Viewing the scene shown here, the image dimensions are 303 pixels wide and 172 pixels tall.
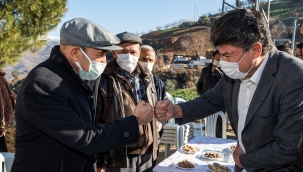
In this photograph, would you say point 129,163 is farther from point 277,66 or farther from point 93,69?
point 277,66

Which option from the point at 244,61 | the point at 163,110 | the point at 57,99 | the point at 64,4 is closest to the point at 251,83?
the point at 244,61

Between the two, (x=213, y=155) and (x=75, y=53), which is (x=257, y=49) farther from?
(x=213, y=155)

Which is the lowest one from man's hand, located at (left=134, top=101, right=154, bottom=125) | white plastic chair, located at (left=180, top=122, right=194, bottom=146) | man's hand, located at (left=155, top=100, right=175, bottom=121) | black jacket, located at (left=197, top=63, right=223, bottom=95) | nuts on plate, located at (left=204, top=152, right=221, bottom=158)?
white plastic chair, located at (left=180, top=122, right=194, bottom=146)

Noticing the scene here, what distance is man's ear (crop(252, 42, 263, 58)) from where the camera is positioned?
1.89 m

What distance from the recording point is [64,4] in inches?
324

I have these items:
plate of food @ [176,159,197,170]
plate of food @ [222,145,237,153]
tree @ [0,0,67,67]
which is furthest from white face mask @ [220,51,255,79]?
tree @ [0,0,67,67]

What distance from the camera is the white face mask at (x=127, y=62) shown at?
3297 mm

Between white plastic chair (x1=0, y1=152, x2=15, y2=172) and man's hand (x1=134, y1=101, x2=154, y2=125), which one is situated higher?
man's hand (x1=134, y1=101, x2=154, y2=125)

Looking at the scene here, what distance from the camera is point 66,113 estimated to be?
1767 millimetres

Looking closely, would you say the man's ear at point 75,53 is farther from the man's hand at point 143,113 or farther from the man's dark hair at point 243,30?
the man's dark hair at point 243,30

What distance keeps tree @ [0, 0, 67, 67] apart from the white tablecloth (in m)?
5.53

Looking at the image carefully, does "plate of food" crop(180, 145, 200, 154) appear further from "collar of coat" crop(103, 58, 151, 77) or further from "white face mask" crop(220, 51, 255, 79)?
"white face mask" crop(220, 51, 255, 79)

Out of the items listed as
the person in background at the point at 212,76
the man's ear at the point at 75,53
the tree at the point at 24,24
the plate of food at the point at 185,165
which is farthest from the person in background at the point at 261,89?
the tree at the point at 24,24

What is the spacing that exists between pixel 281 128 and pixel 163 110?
1.20m
